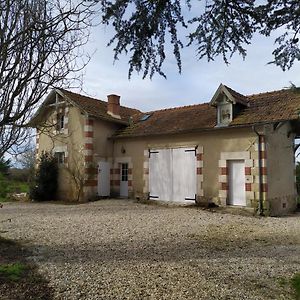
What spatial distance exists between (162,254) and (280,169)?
834 cm

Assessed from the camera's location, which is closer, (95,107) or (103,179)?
(103,179)

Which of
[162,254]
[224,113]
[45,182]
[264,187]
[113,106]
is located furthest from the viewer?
[113,106]

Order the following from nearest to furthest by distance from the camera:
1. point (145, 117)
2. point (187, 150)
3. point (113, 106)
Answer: point (187, 150) → point (113, 106) → point (145, 117)

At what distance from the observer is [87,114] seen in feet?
51.6

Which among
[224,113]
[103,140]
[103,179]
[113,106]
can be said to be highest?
[113,106]

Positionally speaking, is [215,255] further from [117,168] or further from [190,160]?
[117,168]

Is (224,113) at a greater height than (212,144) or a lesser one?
greater

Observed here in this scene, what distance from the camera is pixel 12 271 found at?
483cm

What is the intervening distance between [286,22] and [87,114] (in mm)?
12102

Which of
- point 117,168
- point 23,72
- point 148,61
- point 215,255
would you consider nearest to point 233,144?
point 117,168

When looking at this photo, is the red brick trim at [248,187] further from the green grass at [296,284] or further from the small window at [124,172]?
the green grass at [296,284]

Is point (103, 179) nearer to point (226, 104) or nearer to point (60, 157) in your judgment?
point (60, 157)

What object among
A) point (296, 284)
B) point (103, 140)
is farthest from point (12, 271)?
point (103, 140)

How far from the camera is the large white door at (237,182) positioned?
12445mm
